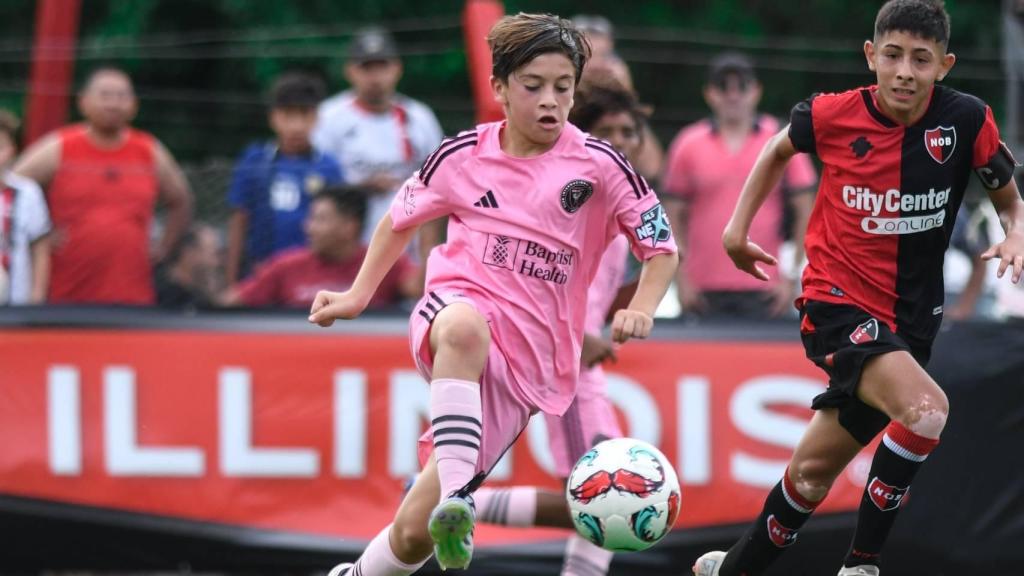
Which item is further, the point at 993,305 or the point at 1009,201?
the point at 993,305

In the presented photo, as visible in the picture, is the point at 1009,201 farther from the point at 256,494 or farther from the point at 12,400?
the point at 12,400

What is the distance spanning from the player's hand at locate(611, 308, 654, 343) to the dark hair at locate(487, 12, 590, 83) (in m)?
0.85

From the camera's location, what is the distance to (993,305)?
31.3 ft

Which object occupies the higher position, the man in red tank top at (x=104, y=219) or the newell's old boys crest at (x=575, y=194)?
the newell's old boys crest at (x=575, y=194)

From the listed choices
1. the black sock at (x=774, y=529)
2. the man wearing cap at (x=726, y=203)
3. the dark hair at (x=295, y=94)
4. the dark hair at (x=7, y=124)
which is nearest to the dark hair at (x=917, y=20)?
the black sock at (x=774, y=529)

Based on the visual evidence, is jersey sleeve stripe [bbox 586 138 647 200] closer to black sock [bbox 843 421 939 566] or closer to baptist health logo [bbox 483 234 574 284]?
baptist health logo [bbox 483 234 574 284]

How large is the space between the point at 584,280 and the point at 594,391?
106 cm

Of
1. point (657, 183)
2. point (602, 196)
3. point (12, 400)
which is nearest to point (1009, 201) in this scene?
point (602, 196)

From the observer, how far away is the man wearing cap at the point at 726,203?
882 cm

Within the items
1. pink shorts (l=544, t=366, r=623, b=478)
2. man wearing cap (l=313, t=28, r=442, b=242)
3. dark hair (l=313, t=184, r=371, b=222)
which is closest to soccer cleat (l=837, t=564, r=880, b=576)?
pink shorts (l=544, t=366, r=623, b=478)

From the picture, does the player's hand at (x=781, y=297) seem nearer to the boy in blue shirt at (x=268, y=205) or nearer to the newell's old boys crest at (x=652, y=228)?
the boy in blue shirt at (x=268, y=205)

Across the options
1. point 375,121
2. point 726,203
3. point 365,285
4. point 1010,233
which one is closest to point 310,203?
point 375,121

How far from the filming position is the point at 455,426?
5551 millimetres

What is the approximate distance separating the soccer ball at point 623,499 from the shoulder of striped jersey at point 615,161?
35.8 inches
